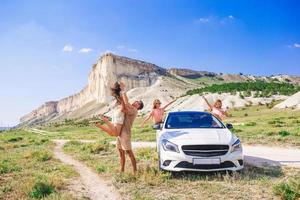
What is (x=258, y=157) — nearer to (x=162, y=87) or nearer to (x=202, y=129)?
(x=202, y=129)

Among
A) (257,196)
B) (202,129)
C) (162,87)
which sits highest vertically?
(162,87)

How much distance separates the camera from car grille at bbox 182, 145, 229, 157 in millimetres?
9055

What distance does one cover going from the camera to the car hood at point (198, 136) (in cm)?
920

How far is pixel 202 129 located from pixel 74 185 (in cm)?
358

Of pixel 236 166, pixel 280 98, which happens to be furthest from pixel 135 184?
pixel 280 98

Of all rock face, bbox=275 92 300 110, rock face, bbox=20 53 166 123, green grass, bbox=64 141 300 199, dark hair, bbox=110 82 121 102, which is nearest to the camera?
green grass, bbox=64 141 300 199

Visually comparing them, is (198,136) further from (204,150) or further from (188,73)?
(188,73)

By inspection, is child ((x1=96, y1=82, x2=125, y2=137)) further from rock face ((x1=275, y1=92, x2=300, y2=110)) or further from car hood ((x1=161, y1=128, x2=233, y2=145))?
rock face ((x1=275, y1=92, x2=300, y2=110))

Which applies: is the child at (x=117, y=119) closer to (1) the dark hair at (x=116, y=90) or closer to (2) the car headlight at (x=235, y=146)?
(1) the dark hair at (x=116, y=90)

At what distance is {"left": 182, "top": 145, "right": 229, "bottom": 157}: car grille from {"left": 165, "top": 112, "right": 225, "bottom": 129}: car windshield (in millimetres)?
1555

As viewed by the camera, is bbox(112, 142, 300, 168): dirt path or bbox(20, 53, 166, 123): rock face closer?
bbox(112, 142, 300, 168): dirt path

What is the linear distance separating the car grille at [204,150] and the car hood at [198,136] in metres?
0.11

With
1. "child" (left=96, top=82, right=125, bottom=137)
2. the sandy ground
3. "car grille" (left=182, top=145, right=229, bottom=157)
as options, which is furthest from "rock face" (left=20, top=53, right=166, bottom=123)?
"car grille" (left=182, top=145, right=229, bottom=157)

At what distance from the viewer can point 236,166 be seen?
926 centimetres
